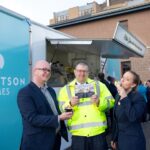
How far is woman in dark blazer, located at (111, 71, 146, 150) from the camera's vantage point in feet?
11.1

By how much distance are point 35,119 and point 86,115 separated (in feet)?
2.56

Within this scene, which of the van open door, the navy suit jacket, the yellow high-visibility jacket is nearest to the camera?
the navy suit jacket

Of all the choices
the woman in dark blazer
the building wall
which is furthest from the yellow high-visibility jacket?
the building wall

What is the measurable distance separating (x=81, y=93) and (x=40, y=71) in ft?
2.11

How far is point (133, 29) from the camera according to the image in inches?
797

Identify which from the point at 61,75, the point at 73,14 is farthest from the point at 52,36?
the point at 73,14

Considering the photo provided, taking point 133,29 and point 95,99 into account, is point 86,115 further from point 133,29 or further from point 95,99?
point 133,29

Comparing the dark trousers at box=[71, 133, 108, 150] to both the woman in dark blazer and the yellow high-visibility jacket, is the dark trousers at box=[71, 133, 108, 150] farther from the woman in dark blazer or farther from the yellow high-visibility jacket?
the woman in dark blazer

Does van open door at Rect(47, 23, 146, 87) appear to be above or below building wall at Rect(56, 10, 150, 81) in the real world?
below

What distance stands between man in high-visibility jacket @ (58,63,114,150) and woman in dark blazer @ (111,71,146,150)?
19cm

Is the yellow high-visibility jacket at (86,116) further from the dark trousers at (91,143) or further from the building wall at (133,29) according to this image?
the building wall at (133,29)

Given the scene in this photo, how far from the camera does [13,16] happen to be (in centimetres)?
412

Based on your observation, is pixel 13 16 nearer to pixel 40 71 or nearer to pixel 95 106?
pixel 40 71

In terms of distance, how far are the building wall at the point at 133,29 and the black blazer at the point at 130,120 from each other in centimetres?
1612
